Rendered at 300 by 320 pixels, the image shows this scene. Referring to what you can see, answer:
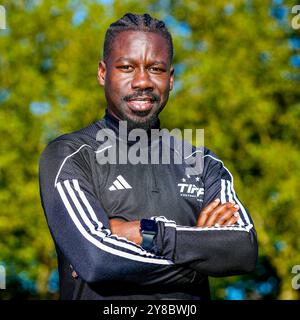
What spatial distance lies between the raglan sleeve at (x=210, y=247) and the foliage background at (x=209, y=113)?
20.2m

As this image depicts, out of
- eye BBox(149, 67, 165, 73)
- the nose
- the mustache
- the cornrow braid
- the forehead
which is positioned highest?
Result: the cornrow braid

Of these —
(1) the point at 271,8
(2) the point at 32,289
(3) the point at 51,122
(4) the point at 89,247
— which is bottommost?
(2) the point at 32,289

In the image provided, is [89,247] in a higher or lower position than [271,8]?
lower

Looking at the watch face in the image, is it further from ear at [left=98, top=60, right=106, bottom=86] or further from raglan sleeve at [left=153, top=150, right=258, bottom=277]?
ear at [left=98, top=60, right=106, bottom=86]

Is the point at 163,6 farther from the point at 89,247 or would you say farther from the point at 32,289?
the point at 89,247

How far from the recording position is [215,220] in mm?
5164

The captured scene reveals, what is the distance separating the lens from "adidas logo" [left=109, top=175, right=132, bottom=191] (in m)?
5.20

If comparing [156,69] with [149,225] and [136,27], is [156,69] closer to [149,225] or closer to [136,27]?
[136,27]

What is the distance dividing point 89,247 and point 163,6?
975 inches

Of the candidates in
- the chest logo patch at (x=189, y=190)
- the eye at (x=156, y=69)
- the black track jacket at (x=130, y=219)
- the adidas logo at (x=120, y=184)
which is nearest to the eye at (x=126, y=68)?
the eye at (x=156, y=69)

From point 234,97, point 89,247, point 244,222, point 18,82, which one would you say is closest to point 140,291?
point 89,247

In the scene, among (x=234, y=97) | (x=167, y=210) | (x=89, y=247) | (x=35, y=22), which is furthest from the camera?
(x=35, y=22)

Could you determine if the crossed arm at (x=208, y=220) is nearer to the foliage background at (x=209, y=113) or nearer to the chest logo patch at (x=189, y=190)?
the chest logo patch at (x=189, y=190)

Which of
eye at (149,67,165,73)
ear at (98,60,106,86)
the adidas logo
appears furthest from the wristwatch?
ear at (98,60,106,86)
